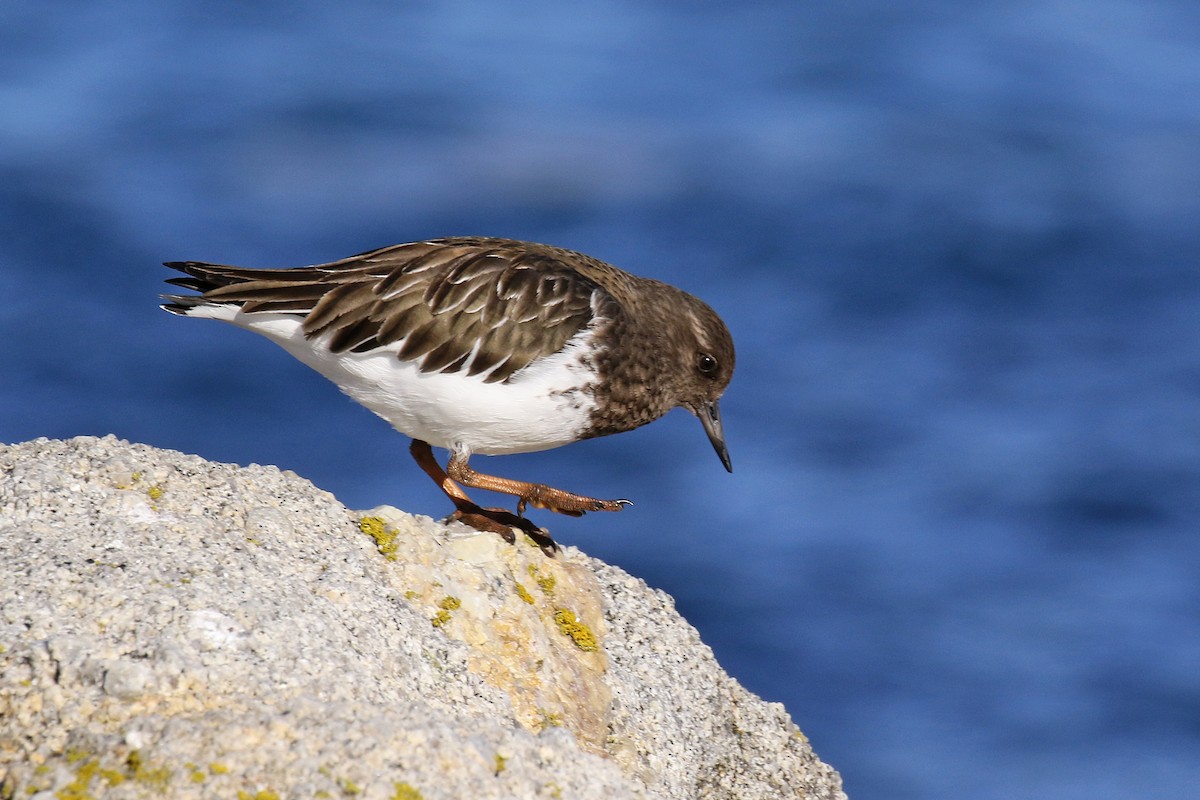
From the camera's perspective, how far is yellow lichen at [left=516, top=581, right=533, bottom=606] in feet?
20.3

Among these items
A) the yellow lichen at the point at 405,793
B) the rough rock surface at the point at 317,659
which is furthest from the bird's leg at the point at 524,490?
the yellow lichen at the point at 405,793

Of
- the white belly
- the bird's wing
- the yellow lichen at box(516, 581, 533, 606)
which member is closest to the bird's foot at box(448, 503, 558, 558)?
the yellow lichen at box(516, 581, 533, 606)

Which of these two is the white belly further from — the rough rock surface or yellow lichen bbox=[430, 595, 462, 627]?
yellow lichen bbox=[430, 595, 462, 627]

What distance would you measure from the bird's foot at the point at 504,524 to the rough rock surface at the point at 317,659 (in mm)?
138

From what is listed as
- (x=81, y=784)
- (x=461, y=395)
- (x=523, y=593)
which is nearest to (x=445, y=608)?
(x=523, y=593)

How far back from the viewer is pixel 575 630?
20.6ft

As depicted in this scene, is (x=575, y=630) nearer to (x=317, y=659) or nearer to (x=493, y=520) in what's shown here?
(x=493, y=520)

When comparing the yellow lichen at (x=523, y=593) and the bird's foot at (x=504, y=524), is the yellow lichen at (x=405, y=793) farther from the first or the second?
the bird's foot at (x=504, y=524)

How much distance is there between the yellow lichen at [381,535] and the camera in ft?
18.9

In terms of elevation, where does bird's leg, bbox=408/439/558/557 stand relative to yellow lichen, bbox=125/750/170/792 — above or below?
above

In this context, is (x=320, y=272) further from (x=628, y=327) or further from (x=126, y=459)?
(x=126, y=459)

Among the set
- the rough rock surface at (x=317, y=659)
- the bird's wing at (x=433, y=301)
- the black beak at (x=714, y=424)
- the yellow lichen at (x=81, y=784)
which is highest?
the black beak at (x=714, y=424)

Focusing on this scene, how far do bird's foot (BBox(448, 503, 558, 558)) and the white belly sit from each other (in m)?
0.57

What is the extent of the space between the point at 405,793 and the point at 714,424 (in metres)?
5.20
